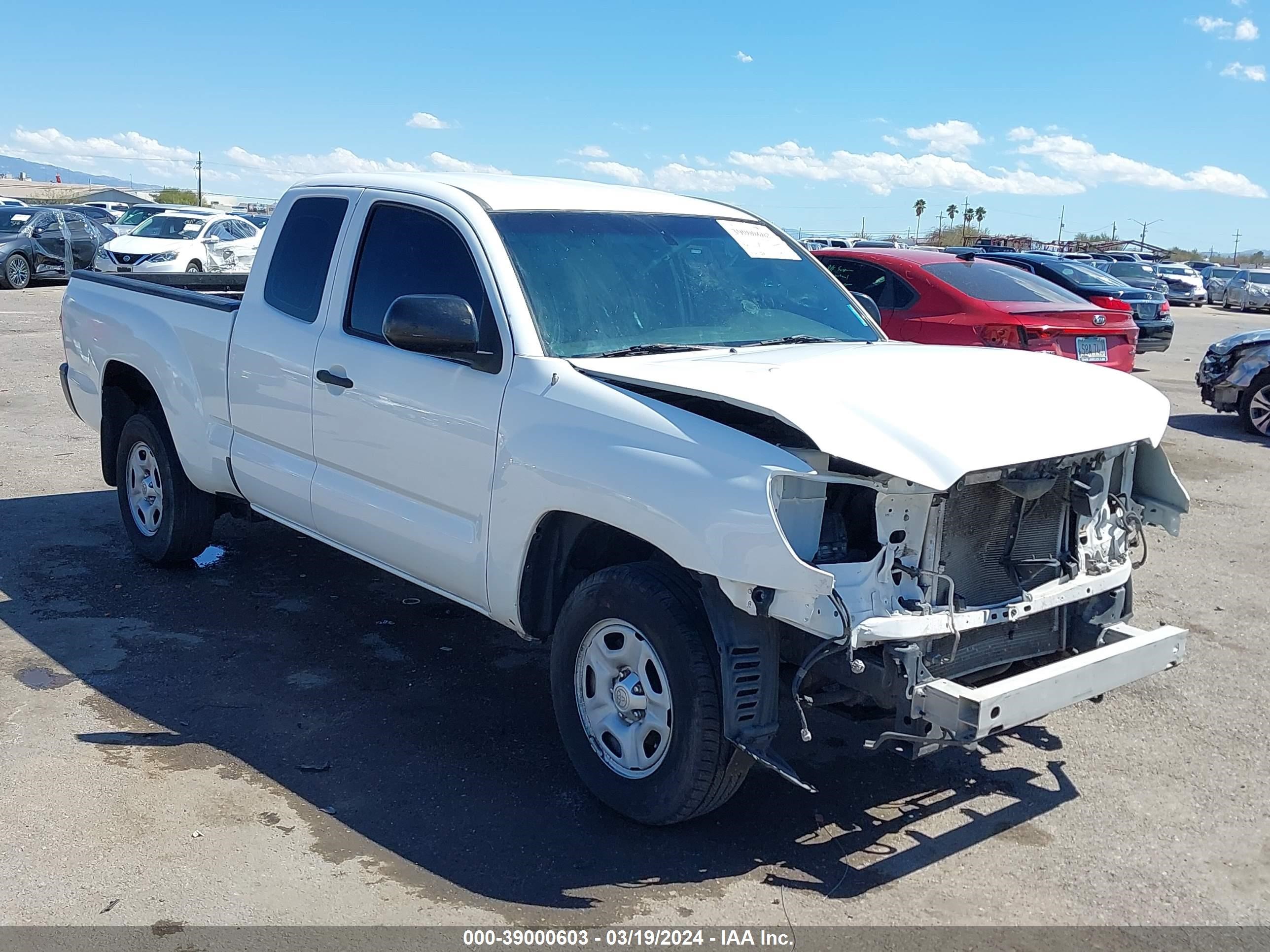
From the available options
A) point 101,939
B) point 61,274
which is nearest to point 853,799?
point 101,939

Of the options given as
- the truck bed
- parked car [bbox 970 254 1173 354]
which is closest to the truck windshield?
the truck bed

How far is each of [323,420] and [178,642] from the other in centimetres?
141

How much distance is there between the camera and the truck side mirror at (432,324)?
4.18 metres

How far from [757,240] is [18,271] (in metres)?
23.0

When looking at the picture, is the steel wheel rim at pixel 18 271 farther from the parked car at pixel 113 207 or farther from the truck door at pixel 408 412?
the truck door at pixel 408 412

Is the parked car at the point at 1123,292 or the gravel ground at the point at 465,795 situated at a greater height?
the parked car at the point at 1123,292

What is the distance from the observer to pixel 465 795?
13.7 ft

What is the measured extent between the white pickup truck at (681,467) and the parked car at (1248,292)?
38.3 metres

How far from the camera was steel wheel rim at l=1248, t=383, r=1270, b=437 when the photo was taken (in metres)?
12.0

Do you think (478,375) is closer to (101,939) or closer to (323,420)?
(323,420)

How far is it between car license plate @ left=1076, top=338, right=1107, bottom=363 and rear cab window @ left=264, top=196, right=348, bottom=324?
21.8ft

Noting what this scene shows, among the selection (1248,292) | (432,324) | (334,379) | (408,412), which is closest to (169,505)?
(334,379)

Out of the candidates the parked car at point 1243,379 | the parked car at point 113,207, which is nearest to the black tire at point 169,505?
the parked car at point 1243,379

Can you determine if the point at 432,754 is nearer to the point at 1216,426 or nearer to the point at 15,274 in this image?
the point at 1216,426
